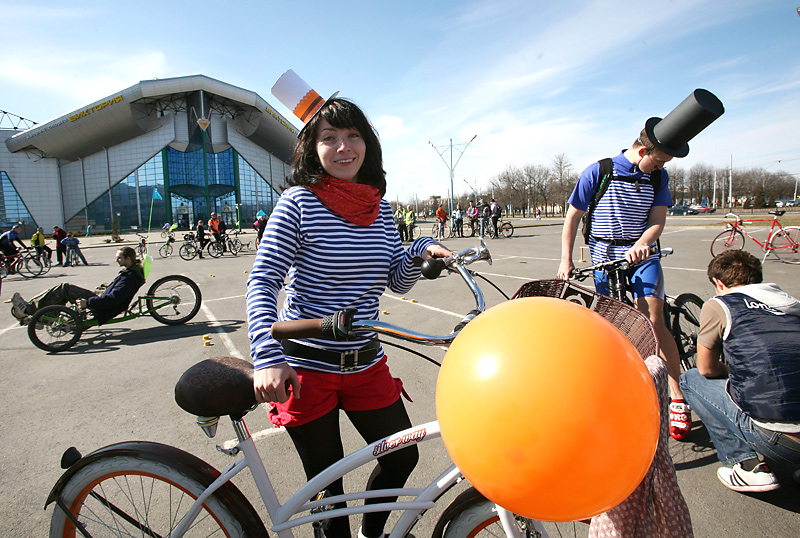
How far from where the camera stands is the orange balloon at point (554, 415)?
29.9 inches

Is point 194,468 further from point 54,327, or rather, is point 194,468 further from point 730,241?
point 730,241

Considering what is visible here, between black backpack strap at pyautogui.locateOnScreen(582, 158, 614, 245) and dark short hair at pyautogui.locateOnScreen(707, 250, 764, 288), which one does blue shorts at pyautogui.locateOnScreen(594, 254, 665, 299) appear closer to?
dark short hair at pyautogui.locateOnScreen(707, 250, 764, 288)

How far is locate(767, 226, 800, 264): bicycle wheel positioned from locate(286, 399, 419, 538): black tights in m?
13.6

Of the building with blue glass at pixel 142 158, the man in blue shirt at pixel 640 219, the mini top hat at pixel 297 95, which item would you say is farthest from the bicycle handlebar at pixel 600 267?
the building with blue glass at pixel 142 158

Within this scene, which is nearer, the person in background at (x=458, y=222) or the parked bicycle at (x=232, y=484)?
the parked bicycle at (x=232, y=484)

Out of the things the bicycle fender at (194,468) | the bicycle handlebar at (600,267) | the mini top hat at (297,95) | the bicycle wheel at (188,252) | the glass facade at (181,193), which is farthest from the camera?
the glass facade at (181,193)

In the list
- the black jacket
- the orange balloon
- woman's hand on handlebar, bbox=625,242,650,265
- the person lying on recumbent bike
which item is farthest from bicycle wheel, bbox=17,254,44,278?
the orange balloon

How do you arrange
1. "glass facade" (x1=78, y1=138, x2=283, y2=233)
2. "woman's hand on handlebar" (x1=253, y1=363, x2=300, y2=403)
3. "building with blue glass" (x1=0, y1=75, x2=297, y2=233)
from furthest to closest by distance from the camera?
"glass facade" (x1=78, y1=138, x2=283, y2=233) → "building with blue glass" (x1=0, y1=75, x2=297, y2=233) → "woman's hand on handlebar" (x1=253, y1=363, x2=300, y2=403)

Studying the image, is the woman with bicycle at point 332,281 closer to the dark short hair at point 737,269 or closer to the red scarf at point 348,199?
the red scarf at point 348,199

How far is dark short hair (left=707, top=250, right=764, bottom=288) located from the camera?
2.75 metres

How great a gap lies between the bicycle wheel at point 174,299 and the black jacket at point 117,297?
37 centimetres

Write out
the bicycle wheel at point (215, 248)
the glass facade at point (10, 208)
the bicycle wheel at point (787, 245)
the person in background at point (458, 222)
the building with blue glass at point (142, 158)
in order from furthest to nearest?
the glass facade at point (10, 208) → the building with blue glass at point (142, 158) → the person in background at point (458, 222) → the bicycle wheel at point (215, 248) → the bicycle wheel at point (787, 245)

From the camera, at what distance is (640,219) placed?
11.0 ft

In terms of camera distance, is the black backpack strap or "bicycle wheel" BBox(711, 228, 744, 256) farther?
"bicycle wheel" BBox(711, 228, 744, 256)
